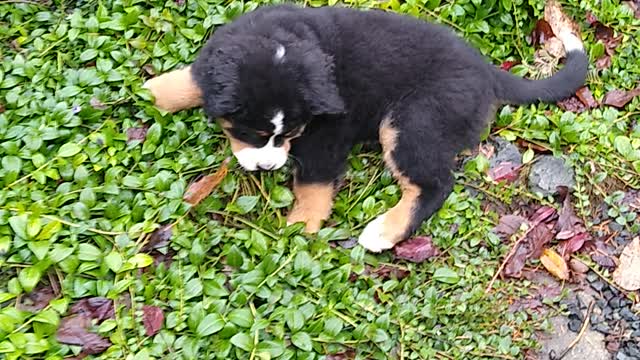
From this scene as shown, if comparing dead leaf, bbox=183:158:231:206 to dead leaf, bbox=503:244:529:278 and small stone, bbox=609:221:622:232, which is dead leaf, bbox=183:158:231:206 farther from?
small stone, bbox=609:221:622:232

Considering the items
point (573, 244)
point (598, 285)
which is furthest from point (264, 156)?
point (598, 285)

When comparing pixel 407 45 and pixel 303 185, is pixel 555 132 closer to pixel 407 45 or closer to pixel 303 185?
pixel 407 45

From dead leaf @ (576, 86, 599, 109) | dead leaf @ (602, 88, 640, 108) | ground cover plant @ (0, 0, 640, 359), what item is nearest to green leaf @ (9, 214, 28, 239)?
ground cover plant @ (0, 0, 640, 359)

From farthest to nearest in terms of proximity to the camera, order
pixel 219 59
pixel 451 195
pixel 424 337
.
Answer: pixel 451 195 < pixel 424 337 < pixel 219 59

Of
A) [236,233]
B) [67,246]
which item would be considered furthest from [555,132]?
[67,246]

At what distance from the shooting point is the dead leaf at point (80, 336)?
3152 millimetres

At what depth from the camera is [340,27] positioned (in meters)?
3.68

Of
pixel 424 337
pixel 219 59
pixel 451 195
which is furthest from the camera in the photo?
pixel 451 195

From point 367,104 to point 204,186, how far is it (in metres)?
0.76

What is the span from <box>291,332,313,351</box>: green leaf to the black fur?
71 centimetres

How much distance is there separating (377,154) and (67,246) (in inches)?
56.9

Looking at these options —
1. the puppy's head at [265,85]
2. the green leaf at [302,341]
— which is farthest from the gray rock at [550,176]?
the green leaf at [302,341]

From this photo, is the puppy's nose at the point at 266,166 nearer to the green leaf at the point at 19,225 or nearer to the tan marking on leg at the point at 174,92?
the tan marking on leg at the point at 174,92

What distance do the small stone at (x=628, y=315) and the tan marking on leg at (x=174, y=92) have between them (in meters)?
2.01
